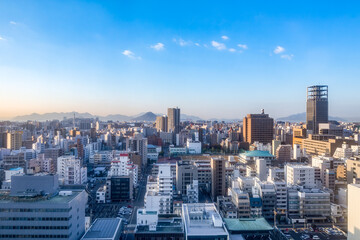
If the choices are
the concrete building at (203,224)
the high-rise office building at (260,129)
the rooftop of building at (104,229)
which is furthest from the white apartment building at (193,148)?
the rooftop of building at (104,229)

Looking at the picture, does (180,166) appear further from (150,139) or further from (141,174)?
(150,139)

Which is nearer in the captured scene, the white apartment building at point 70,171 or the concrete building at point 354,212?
the concrete building at point 354,212

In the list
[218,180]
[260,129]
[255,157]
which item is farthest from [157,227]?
[260,129]

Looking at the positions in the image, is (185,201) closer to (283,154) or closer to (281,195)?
(281,195)

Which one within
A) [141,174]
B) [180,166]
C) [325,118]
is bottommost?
[141,174]

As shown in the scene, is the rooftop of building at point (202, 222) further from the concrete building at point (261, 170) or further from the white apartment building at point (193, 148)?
the white apartment building at point (193, 148)

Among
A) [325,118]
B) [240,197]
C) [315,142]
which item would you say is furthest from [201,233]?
[325,118]
